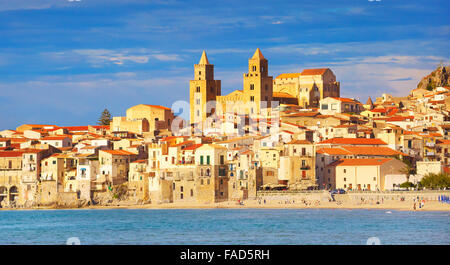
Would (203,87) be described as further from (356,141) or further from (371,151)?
(371,151)

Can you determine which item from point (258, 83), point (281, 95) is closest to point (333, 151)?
point (258, 83)

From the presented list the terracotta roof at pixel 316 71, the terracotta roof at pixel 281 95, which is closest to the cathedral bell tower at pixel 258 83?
the terracotta roof at pixel 281 95

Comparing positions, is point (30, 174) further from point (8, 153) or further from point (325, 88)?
point (325, 88)

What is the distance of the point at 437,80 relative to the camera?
65.0 m

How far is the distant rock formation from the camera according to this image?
64625mm

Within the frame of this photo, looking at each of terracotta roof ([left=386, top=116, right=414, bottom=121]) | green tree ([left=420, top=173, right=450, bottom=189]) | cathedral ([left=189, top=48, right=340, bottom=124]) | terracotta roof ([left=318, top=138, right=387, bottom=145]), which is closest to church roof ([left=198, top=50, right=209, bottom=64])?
cathedral ([left=189, top=48, right=340, bottom=124])

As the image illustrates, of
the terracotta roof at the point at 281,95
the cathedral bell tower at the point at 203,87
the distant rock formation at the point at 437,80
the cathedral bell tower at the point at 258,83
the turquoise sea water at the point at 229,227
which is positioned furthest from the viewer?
the distant rock formation at the point at 437,80

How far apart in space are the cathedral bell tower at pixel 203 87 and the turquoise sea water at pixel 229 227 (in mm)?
20106

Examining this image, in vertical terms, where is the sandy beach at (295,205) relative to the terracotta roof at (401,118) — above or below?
below

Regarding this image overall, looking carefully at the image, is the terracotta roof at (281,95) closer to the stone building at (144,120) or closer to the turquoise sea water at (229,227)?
the stone building at (144,120)

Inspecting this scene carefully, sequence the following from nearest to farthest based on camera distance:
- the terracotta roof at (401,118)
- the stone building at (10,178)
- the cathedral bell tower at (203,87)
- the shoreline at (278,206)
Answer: the shoreline at (278,206)
the stone building at (10,178)
the terracotta roof at (401,118)
the cathedral bell tower at (203,87)

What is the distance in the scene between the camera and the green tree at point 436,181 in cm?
3303
